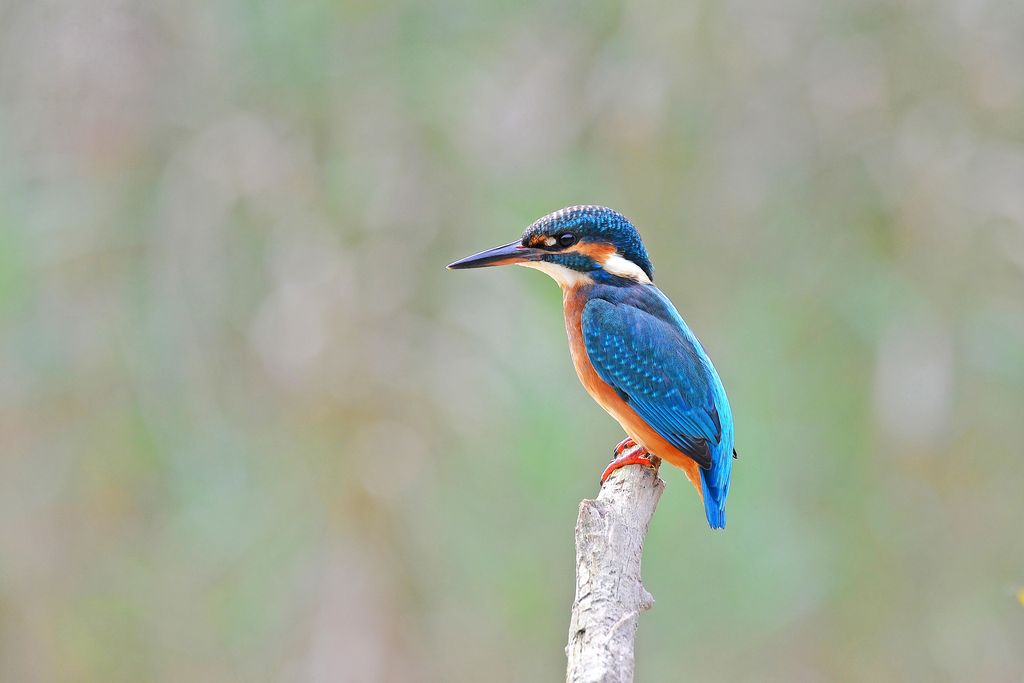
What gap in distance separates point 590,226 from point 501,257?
18 centimetres

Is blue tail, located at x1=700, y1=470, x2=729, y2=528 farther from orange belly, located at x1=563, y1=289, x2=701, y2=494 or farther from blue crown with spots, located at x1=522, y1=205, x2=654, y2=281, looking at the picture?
blue crown with spots, located at x1=522, y1=205, x2=654, y2=281

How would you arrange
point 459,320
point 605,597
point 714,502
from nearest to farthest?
point 605,597, point 714,502, point 459,320

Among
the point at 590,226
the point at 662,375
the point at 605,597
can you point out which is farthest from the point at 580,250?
the point at 605,597

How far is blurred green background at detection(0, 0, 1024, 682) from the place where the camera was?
335 cm

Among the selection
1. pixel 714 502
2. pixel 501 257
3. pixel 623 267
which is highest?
pixel 623 267

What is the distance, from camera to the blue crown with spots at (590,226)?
2.23 metres

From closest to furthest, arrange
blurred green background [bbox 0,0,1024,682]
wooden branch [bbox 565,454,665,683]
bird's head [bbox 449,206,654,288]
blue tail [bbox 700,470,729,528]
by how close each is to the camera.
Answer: wooden branch [bbox 565,454,665,683]
blue tail [bbox 700,470,729,528]
bird's head [bbox 449,206,654,288]
blurred green background [bbox 0,0,1024,682]

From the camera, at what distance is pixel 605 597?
61.1 inches

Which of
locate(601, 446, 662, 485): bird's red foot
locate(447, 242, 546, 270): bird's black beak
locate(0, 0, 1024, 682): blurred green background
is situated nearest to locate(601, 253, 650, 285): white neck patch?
locate(447, 242, 546, 270): bird's black beak

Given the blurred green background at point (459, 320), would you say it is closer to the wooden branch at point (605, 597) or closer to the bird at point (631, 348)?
the bird at point (631, 348)

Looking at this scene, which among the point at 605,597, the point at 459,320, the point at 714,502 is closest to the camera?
the point at 605,597

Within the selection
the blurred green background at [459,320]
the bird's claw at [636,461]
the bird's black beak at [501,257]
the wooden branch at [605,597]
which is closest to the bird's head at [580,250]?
the bird's black beak at [501,257]

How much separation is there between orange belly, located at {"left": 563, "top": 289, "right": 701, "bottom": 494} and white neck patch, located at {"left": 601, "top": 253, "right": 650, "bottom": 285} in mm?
81

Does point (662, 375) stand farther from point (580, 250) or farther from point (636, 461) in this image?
point (580, 250)
